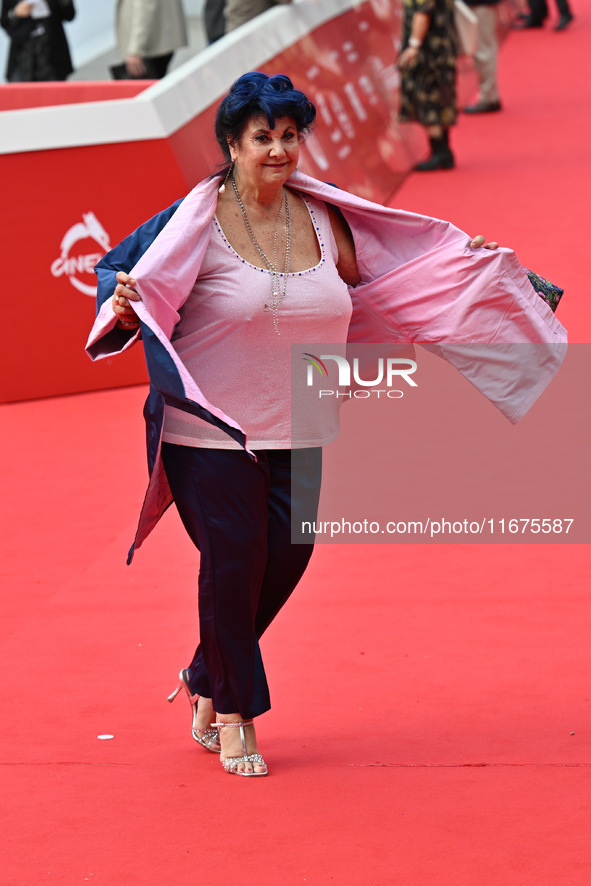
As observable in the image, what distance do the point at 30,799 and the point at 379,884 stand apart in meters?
1.05

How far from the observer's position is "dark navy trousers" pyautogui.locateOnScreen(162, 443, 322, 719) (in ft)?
11.5

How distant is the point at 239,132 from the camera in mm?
3459

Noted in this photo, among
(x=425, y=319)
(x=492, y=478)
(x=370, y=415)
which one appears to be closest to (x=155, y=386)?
(x=425, y=319)

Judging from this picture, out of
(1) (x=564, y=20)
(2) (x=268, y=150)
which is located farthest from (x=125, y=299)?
(1) (x=564, y=20)

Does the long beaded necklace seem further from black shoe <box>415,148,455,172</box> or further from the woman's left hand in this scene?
black shoe <box>415,148,455,172</box>

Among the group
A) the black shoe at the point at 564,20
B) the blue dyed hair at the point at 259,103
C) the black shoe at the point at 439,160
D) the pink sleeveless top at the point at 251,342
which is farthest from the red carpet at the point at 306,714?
the black shoe at the point at 564,20

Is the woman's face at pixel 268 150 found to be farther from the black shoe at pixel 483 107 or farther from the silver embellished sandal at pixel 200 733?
the black shoe at pixel 483 107

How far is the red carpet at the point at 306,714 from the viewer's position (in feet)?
10.4

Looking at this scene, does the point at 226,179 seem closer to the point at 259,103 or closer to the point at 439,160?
the point at 259,103

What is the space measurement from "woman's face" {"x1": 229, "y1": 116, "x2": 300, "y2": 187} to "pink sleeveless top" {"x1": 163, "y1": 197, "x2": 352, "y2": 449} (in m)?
0.19

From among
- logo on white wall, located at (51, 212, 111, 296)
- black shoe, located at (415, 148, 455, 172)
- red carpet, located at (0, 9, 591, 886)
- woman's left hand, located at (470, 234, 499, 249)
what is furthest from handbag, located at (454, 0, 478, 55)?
woman's left hand, located at (470, 234, 499, 249)

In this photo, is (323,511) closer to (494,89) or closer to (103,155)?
(103,155)

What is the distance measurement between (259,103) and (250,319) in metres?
0.57

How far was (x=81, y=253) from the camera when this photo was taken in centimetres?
738
